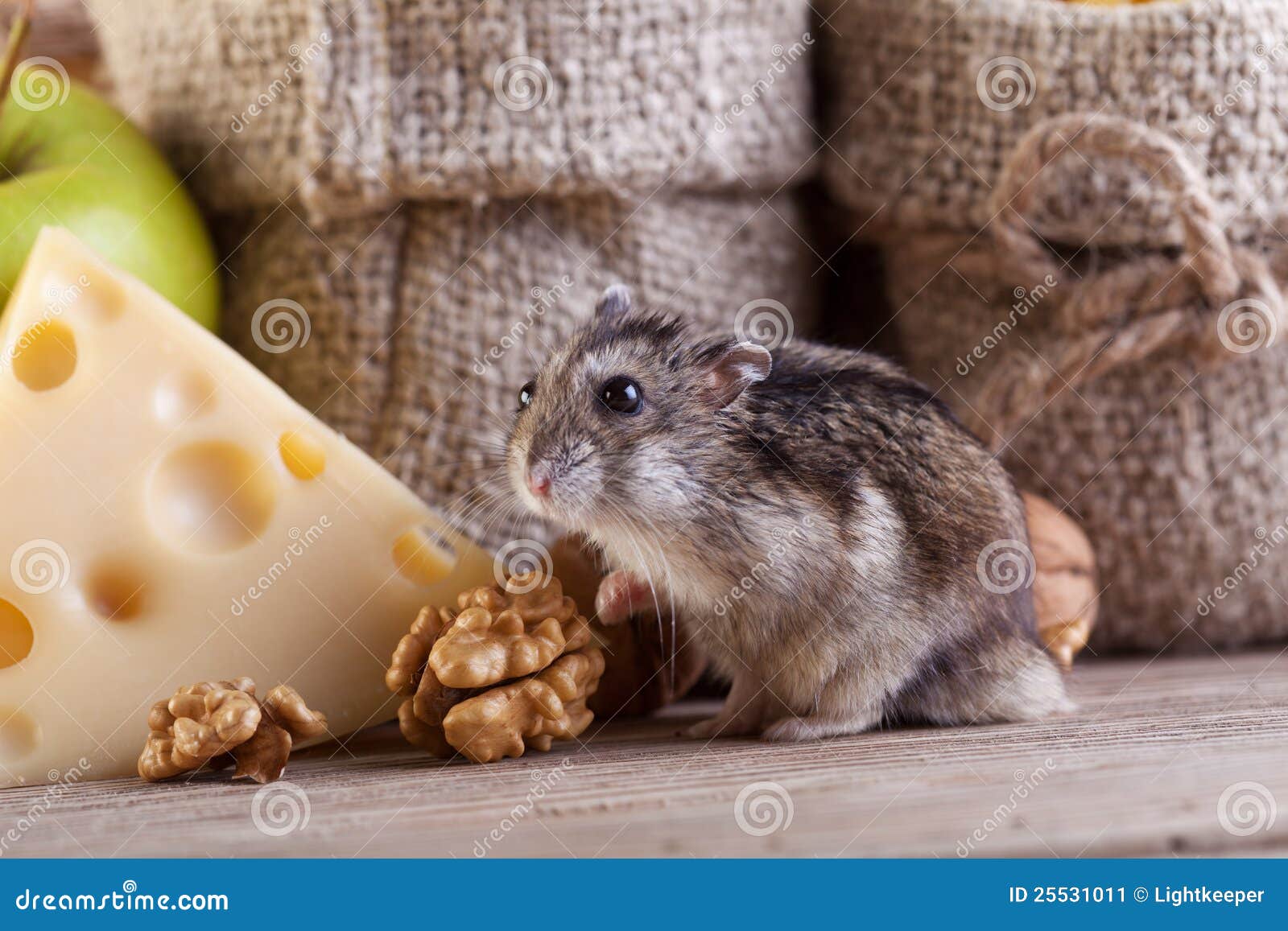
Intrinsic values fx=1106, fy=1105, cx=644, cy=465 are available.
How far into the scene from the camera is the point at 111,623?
104 centimetres

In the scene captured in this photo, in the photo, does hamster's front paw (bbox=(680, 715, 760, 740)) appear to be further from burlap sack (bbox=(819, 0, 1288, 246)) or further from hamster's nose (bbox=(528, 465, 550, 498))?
burlap sack (bbox=(819, 0, 1288, 246))

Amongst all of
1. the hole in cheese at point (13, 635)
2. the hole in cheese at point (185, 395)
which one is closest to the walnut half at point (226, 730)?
the hole in cheese at point (13, 635)

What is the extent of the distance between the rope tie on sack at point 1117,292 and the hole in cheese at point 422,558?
2.28ft

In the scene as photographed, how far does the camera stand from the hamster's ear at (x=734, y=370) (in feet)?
3.38

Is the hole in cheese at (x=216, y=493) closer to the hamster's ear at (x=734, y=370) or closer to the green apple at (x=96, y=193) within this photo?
the green apple at (x=96, y=193)

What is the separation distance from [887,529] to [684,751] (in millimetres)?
283

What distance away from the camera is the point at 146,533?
3.44ft

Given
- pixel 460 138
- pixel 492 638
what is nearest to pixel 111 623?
pixel 492 638

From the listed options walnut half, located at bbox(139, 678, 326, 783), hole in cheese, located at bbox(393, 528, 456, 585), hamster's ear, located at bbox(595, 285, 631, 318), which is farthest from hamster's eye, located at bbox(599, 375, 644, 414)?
walnut half, located at bbox(139, 678, 326, 783)

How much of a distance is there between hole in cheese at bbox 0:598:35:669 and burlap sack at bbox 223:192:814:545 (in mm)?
461

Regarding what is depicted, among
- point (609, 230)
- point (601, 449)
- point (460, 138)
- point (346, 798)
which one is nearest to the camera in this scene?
point (346, 798)

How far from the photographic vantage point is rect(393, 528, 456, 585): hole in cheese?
1.16 metres

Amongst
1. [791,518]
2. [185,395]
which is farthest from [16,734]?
[791,518]

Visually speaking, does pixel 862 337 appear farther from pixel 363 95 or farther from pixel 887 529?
pixel 363 95
